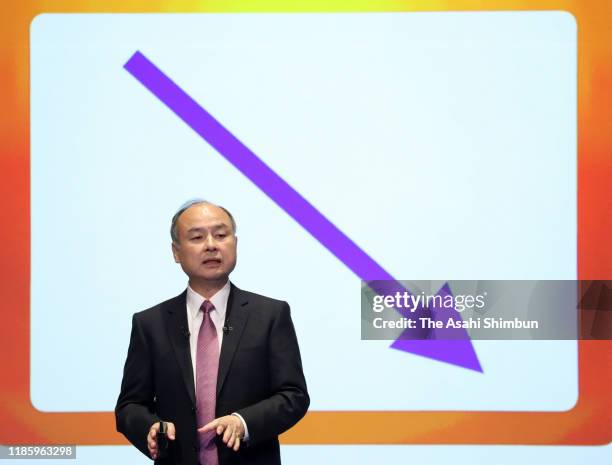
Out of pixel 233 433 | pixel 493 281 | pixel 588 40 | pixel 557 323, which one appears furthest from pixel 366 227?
pixel 233 433

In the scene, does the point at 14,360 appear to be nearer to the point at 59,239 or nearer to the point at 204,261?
the point at 59,239

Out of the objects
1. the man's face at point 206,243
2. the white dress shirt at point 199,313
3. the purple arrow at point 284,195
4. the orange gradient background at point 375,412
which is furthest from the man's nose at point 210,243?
the orange gradient background at point 375,412

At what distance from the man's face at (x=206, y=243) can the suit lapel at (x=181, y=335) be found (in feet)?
0.26

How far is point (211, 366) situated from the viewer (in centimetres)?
221

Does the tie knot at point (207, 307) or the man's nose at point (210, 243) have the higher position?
the man's nose at point (210, 243)

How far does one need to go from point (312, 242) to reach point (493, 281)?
631 millimetres

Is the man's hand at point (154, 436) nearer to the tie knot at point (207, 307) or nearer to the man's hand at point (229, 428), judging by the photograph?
the man's hand at point (229, 428)

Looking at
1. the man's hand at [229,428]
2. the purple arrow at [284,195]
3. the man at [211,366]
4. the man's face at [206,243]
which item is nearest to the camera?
the man's hand at [229,428]

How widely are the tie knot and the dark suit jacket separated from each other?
45 millimetres

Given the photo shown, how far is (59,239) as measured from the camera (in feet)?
10.5

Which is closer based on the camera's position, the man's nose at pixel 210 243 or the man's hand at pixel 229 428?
the man's hand at pixel 229 428

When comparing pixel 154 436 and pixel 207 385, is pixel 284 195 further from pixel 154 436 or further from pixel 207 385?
pixel 154 436

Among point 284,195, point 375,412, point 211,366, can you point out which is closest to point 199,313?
point 211,366

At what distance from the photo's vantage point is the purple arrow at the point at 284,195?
10.3ft
